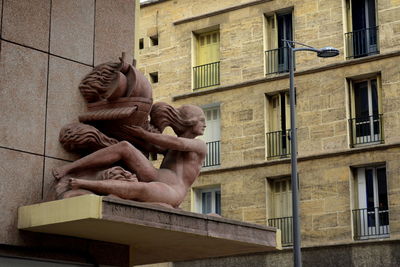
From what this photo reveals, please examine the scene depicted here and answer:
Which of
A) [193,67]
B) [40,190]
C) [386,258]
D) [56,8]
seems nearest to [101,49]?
[56,8]

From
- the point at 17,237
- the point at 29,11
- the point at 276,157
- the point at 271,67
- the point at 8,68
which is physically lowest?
the point at 17,237

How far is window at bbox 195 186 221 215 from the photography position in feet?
130

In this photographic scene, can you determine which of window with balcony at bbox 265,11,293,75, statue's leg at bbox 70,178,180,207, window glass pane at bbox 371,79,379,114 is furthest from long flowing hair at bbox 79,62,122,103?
window with balcony at bbox 265,11,293,75

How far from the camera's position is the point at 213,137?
40219 mm

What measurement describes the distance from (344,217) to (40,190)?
24958 millimetres

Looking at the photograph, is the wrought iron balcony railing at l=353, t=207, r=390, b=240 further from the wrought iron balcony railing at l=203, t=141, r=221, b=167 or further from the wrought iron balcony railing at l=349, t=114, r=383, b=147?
the wrought iron balcony railing at l=203, t=141, r=221, b=167

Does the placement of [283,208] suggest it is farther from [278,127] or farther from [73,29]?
[73,29]

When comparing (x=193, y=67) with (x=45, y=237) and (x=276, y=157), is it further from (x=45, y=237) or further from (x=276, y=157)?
(x=45, y=237)

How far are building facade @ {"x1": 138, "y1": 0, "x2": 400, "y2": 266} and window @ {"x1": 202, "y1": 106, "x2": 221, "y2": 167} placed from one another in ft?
0.13

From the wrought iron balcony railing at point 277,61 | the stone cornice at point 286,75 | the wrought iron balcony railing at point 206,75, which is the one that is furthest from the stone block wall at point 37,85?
the wrought iron balcony railing at point 206,75

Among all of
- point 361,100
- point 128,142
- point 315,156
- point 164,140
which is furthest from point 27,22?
point 361,100

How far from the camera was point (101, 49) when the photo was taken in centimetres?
1288

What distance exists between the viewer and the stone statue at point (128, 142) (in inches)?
457

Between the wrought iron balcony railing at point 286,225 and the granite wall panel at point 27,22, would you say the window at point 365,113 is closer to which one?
the wrought iron balcony railing at point 286,225
